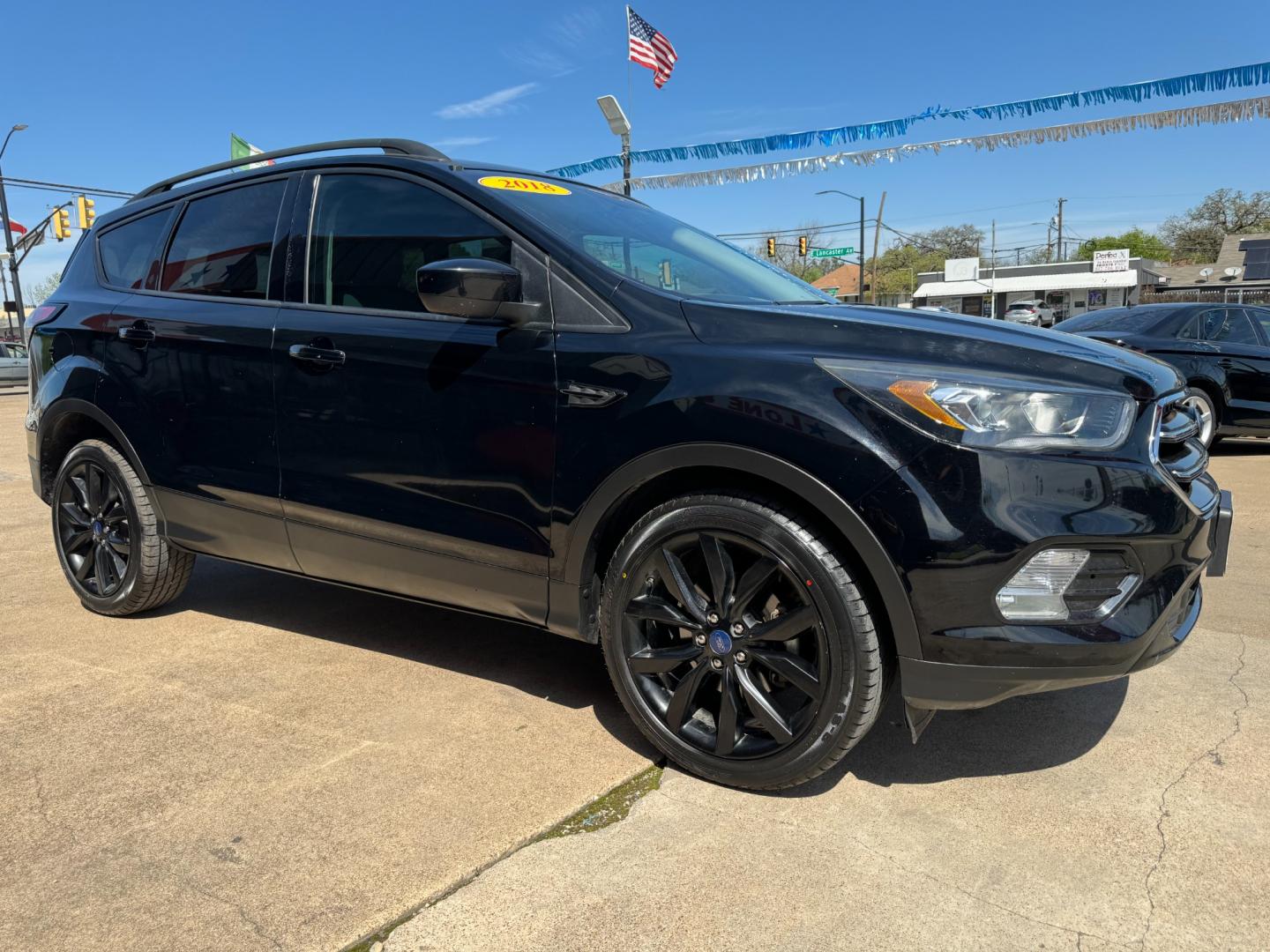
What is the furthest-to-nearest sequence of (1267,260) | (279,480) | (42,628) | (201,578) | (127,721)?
1. (1267,260)
2. (201,578)
3. (42,628)
4. (279,480)
5. (127,721)

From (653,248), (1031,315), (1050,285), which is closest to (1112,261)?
(1050,285)

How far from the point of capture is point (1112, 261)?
5325 centimetres

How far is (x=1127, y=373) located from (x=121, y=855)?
2.73 metres

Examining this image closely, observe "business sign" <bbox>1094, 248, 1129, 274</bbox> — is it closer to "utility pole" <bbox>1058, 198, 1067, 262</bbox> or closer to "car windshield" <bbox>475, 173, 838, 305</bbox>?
"utility pole" <bbox>1058, 198, 1067, 262</bbox>

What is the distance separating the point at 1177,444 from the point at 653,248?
1720 millimetres

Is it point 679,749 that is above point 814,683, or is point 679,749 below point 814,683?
below

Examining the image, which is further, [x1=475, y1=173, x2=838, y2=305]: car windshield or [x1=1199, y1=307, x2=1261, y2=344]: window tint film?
[x1=1199, y1=307, x2=1261, y2=344]: window tint film

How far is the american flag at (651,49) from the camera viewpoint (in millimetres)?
13062

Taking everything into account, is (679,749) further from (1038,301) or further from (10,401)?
(1038,301)

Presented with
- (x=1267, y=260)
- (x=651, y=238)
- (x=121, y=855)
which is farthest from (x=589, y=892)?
(x=1267, y=260)


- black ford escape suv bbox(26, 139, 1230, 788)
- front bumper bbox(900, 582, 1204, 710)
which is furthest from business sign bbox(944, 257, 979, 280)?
front bumper bbox(900, 582, 1204, 710)

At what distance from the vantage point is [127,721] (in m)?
2.94

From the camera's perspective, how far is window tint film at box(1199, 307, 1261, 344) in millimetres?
8508

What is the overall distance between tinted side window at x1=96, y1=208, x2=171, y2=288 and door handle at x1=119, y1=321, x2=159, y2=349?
9.3 inches
